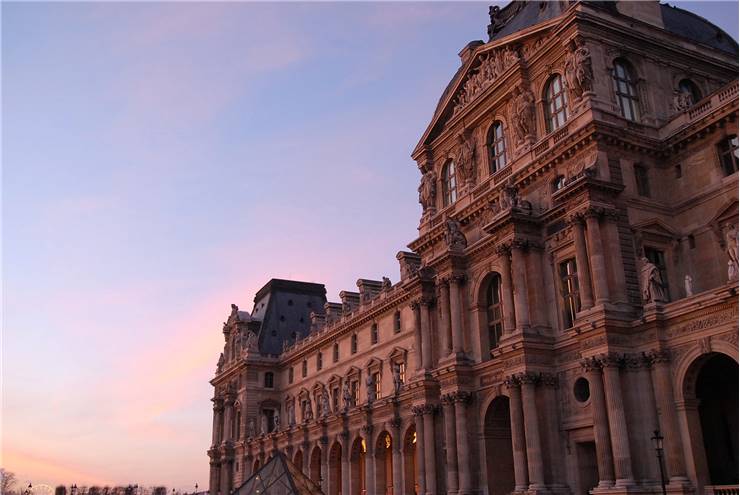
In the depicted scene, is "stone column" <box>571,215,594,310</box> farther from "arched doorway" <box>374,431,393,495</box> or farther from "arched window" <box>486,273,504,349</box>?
"arched doorway" <box>374,431,393,495</box>

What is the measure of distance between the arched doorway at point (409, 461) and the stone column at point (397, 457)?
0.88ft

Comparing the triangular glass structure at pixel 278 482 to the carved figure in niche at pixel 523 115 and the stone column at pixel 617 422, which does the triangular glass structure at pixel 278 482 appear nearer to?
the stone column at pixel 617 422

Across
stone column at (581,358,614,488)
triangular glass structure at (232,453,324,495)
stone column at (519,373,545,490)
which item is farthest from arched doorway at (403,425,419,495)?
stone column at (581,358,614,488)

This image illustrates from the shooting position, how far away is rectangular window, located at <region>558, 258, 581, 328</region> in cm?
3303

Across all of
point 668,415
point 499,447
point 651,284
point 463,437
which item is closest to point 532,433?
point 499,447

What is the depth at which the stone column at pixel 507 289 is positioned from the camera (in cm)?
3485

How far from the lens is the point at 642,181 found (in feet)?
110

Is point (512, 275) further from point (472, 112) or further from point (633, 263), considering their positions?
point (472, 112)

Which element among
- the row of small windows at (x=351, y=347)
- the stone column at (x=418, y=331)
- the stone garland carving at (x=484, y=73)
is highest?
the stone garland carving at (x=484, y=73)

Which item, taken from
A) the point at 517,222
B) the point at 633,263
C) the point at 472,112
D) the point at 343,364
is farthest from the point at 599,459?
the point at 343,364

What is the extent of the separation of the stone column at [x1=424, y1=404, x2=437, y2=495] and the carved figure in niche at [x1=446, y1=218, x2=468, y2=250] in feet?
29.1

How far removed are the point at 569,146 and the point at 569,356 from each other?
933cm

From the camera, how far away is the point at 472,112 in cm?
4169

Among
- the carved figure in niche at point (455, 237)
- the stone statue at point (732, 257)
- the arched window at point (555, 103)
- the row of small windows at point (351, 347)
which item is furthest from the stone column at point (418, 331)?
the stone statue at point (732, 257)
